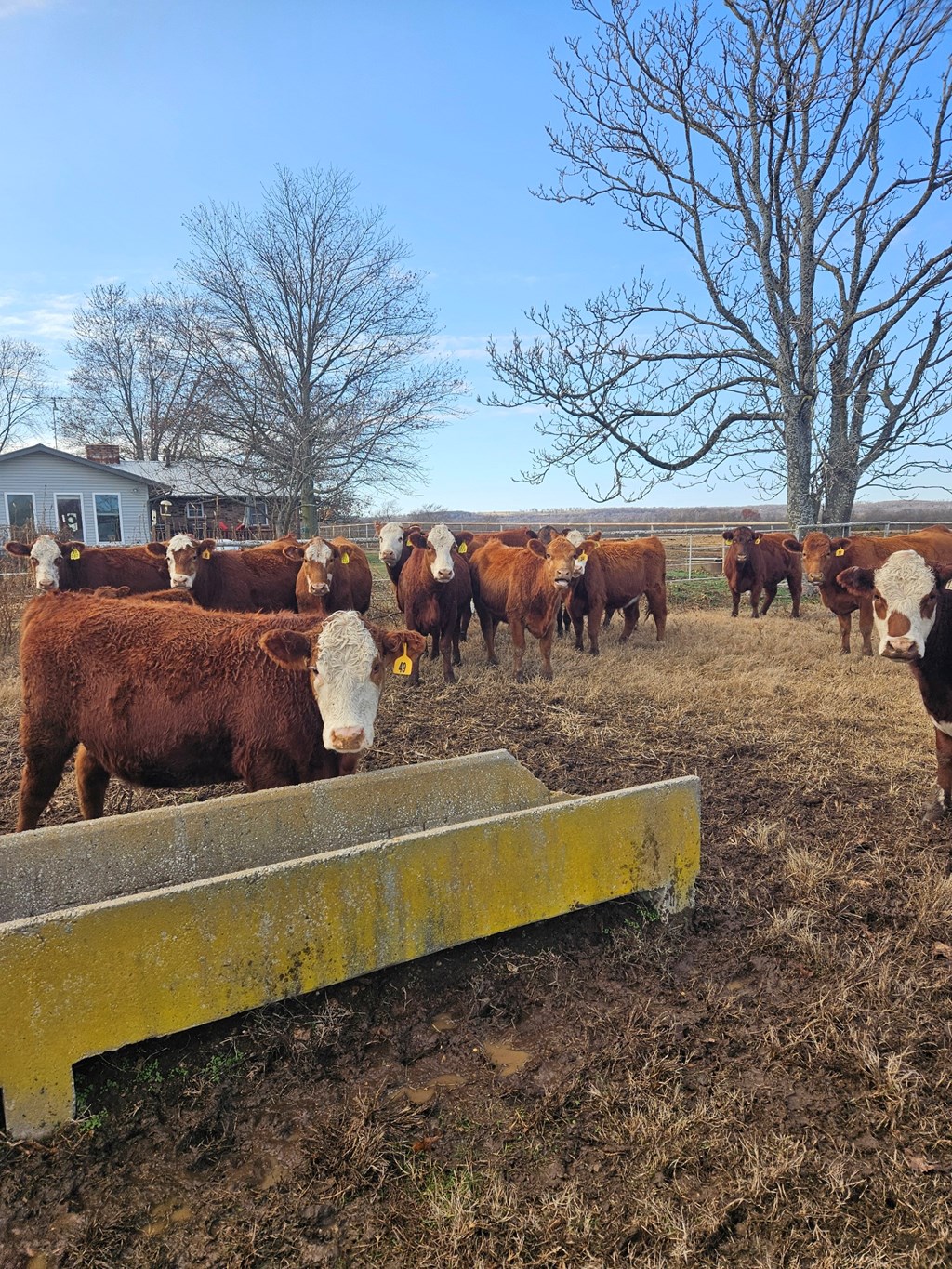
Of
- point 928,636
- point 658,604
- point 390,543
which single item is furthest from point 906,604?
point 390,543

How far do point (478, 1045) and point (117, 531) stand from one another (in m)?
30.3

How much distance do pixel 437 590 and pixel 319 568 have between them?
1620 mm

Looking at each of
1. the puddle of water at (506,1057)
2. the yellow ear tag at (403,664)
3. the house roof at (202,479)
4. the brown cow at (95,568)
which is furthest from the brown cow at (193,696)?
the house roof at (202,479)

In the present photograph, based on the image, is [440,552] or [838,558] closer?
[440,552]

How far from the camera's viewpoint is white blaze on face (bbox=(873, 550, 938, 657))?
4301mm

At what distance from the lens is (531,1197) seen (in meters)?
1.89

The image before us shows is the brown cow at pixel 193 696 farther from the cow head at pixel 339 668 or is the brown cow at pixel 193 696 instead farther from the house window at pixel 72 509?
the house window at pixel 72 509

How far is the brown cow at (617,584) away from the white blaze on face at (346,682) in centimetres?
596

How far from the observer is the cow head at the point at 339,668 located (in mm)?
3340

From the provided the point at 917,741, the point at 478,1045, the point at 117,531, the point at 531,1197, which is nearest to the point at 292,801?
the point at 478,1045

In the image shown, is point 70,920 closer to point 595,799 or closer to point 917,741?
point 595,799

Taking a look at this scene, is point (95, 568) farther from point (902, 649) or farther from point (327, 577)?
point (902, 649)

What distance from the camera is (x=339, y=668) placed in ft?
11.5

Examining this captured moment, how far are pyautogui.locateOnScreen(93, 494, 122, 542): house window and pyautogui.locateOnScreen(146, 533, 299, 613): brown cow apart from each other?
2107 cm
